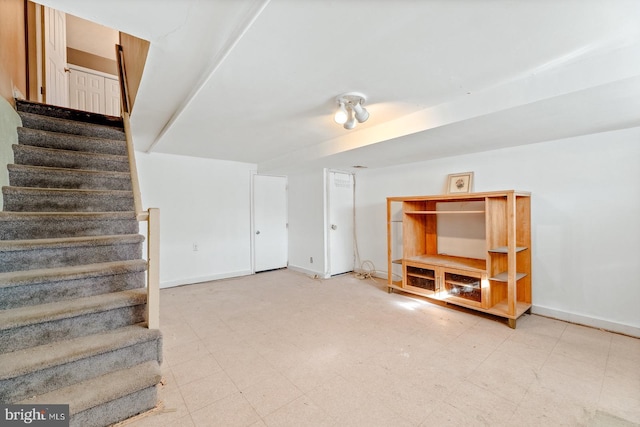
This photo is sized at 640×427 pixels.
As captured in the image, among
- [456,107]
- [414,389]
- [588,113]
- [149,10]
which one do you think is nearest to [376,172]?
[456,107]

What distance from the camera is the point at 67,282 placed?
6.01ft

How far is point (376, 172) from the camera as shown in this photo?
4.83 m

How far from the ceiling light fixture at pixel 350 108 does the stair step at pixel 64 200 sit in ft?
6.97

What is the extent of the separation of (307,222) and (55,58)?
4353 millimetres

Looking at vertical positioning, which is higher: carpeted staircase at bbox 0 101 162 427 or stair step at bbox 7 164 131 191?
stair step at bbox 7 164 131 191

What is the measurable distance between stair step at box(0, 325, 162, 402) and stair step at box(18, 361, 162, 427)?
45 mm

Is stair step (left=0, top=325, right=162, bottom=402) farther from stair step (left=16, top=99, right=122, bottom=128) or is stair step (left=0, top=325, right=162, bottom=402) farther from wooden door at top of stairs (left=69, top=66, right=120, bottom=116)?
wooden door at top of stairs (left=69, top=66, right=120, bottom=116)

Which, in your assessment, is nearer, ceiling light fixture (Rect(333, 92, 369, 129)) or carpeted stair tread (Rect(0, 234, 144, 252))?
carpeted stair tread (Rect(0, 234, 144, 252))

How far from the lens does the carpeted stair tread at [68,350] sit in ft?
4.58

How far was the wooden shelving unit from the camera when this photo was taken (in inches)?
114

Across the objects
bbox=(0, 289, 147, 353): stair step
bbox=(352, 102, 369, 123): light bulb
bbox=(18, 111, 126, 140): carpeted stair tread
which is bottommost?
bbox=(0, 289, 147, 353): stair step

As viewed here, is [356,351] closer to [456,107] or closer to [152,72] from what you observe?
[456,107]

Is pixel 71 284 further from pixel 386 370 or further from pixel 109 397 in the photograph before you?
pixel 386 370

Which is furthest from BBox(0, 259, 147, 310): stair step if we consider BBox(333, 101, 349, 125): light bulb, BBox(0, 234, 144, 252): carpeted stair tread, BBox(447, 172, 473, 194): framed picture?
BBox(447, 172, 473, 194): framed picture
